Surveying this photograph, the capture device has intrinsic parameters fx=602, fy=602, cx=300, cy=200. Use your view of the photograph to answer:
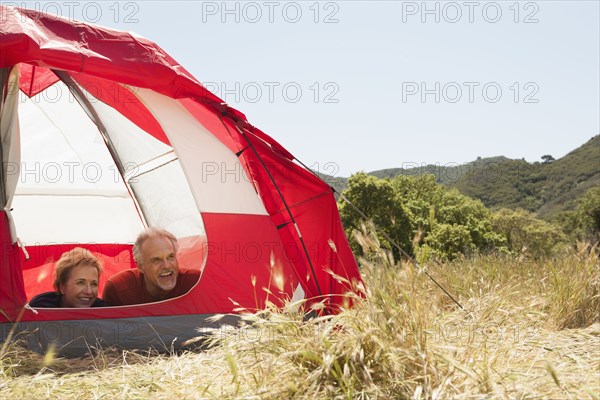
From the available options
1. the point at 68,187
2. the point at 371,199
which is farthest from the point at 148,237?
the point at 371,199

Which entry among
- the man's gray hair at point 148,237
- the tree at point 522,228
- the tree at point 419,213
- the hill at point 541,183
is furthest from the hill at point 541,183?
the man's gray hair at point 148,237

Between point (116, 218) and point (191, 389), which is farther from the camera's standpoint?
point (116, 218)

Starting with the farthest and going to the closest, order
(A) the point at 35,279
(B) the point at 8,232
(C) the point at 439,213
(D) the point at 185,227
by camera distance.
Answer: (C) the point at 439,213 < (A) the point at 35,279 < (D) the point at 185,227 < (B) the point at 8,232

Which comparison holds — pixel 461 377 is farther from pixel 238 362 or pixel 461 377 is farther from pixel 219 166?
pixel 219 166

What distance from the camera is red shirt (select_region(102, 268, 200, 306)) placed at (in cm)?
383

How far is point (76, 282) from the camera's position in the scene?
3773mm

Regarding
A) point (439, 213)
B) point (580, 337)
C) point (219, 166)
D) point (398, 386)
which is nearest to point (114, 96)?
point (219, 166)

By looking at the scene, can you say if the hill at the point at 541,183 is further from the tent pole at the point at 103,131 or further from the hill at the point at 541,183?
the tent pole at the point at 103,131

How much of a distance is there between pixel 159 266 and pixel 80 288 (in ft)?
1.63

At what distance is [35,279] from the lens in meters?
5.30

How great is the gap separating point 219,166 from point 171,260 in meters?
0.69

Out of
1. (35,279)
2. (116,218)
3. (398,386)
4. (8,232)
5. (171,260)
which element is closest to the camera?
(398,386)

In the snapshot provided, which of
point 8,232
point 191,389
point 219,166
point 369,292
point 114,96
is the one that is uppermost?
point 114,96

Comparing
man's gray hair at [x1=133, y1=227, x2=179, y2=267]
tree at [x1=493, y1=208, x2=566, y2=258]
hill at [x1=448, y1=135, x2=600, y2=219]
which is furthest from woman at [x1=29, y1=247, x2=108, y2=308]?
hill at [x1=448, y1=135, x2=600, y2=219]
